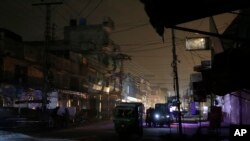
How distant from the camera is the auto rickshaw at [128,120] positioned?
33.4 m

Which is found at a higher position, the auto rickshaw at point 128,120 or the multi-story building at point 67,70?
the multi-story building at point 67,70

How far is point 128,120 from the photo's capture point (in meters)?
34.0

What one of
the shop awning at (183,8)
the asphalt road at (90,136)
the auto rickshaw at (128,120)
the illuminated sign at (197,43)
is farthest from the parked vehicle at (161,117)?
the shop awning at (183,8)

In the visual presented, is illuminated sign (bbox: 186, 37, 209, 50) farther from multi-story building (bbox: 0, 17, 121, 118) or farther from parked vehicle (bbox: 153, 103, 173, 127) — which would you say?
multi-story building (bbox: 0, 17, 121, 118)

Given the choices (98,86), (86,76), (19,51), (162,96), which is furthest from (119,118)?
(162,96)

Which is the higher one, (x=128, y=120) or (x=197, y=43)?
(x=197, y=43)

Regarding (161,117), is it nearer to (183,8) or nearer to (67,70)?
(67,70)

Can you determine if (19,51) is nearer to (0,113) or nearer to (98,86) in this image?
(0,113)

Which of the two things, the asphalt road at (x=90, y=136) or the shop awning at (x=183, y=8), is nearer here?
the shop awning at (x=183, y=8)

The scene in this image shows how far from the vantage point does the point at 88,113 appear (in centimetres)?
6594

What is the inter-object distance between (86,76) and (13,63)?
28.4 m

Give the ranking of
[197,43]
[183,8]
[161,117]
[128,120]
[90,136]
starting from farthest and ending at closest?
[161,117]
[197,43]
[128,120]
[90,136]
[183,8]

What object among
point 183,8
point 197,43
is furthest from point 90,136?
point 183,8

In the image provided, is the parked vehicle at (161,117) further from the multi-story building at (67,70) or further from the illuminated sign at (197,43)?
the multi-story building at (67,70)
